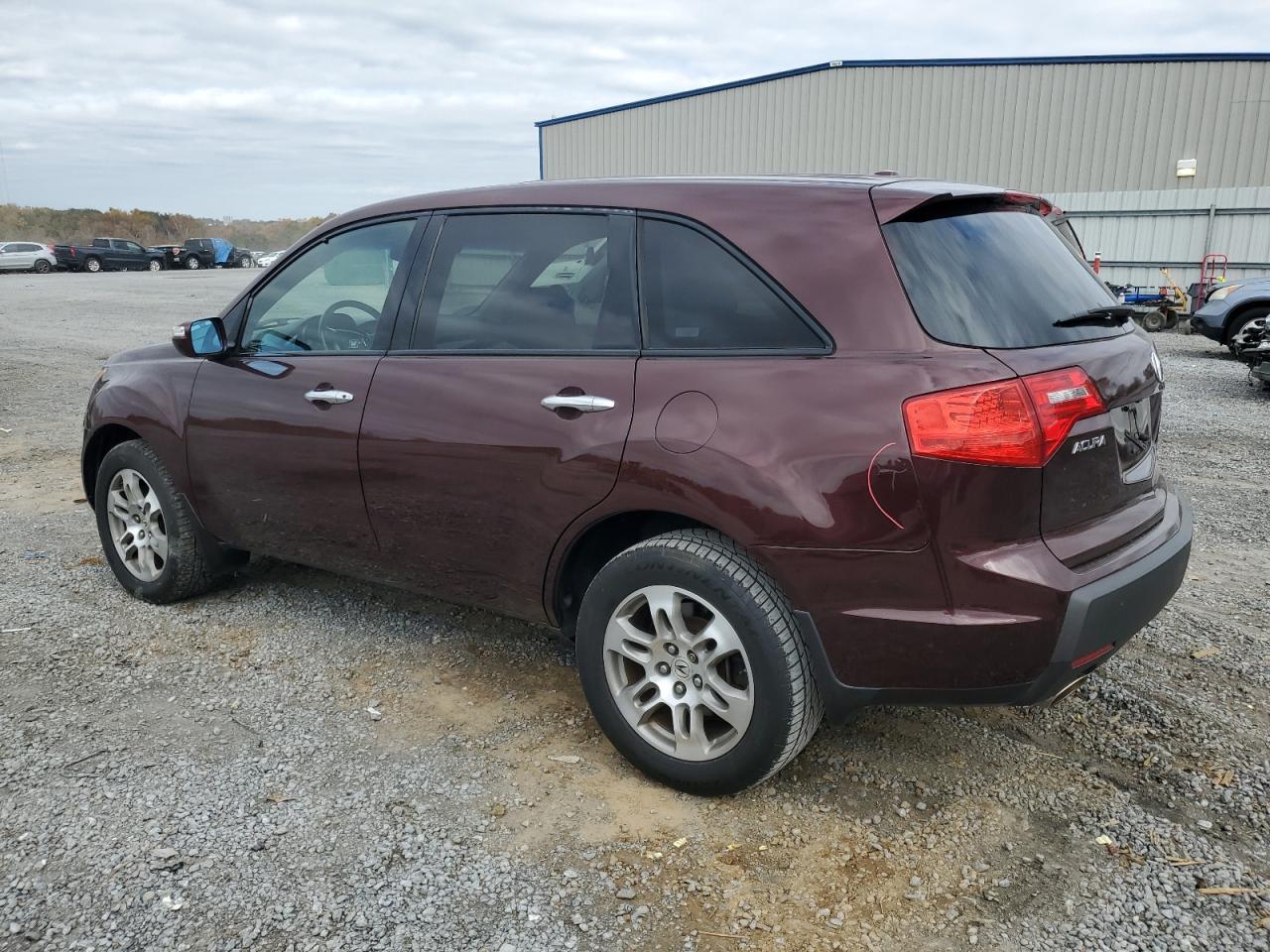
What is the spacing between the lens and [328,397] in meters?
3.71

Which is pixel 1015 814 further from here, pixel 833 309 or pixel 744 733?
pixel 833 309

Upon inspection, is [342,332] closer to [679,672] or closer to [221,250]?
[679,672]

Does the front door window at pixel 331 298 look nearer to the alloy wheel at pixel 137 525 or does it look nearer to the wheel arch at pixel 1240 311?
the alloy wheel at pixel 137 525

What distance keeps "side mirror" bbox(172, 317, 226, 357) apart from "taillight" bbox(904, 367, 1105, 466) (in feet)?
9.42

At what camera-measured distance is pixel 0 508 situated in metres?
6.41

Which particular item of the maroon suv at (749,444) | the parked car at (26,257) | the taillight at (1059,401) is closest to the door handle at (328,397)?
the maroon suv at (749,444)

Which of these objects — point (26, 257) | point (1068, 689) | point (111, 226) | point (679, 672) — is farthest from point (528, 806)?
point (111, 226)

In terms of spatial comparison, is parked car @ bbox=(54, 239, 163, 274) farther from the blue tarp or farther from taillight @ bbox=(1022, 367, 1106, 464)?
taillight @ bbox=(1022, 367, 1106, 464)

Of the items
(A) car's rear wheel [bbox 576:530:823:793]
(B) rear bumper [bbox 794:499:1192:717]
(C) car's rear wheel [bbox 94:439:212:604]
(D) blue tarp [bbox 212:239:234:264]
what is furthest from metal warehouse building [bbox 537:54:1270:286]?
(D) blue tarp [bbox 212:239:234:264]

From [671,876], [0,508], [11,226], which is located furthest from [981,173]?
[11,226]

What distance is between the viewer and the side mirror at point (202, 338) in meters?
4.09

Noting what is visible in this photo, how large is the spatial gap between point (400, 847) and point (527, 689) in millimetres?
1024

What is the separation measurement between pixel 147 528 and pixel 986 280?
367 centimetres

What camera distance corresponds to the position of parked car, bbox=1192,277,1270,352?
42.6ft
